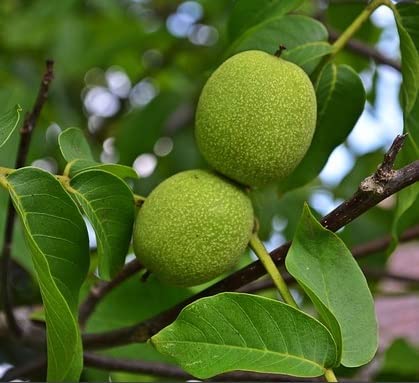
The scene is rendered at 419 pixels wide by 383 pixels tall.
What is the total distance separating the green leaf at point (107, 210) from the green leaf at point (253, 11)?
1.15 ft

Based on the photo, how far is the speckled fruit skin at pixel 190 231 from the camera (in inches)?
36.4

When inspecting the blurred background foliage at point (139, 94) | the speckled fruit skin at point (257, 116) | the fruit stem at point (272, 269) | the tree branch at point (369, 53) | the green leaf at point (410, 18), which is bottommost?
the blurred background foliage at point (139, 94)

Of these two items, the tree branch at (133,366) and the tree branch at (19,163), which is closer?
the tree branch at (19,163)

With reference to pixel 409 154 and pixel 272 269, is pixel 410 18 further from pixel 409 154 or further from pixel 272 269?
pixel 272 269

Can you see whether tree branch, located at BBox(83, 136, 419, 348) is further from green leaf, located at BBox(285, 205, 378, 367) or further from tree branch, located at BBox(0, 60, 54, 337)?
tree branch, located at BBox(0, 60, 54, 337)

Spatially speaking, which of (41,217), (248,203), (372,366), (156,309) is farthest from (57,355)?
(372,366)

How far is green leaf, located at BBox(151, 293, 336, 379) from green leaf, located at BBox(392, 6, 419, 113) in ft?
1.17

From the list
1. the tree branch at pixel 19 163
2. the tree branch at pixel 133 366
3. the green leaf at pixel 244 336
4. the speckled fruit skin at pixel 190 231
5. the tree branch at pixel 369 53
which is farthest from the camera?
the tree branch at pixel 369 53

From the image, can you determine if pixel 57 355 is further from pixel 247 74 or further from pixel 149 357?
pixel 149 357

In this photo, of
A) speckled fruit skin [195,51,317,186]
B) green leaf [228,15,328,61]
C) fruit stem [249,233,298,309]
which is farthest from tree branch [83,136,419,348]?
green leaf [228,15,328,61]

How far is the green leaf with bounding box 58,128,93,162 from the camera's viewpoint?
3.18 ft

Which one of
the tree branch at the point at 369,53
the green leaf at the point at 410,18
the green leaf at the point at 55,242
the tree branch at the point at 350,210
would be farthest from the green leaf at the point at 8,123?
the tree branch at the point at 369,53

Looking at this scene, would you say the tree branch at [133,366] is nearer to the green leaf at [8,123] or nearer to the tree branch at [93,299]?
the tree branch at [93,299]

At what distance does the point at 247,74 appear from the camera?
37.6 inches
